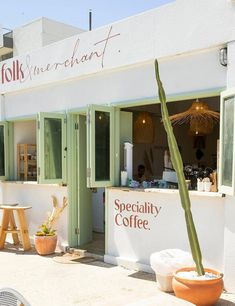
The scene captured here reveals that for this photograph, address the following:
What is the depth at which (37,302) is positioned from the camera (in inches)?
181

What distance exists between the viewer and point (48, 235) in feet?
22.6

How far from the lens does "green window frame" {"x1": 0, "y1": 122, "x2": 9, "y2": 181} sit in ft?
28.0

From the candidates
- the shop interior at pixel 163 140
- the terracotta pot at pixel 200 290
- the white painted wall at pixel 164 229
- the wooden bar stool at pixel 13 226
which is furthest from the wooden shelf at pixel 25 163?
the terracotta pot at pixel 200 290

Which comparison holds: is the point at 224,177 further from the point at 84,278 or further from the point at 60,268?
the point at 60,268

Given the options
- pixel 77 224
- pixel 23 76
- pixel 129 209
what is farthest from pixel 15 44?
pixel 129 209

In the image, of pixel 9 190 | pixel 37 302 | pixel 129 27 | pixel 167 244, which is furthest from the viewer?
pixel 9 190

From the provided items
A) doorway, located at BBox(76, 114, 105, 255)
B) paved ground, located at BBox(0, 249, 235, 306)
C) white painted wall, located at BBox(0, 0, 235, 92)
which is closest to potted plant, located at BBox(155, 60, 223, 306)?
paved ground, located at BBox(0, 249, 235, 306)

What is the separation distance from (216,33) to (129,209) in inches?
111

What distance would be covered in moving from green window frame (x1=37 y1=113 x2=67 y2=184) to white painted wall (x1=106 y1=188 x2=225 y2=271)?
1.25 metres

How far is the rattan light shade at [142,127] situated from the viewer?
27.7ft

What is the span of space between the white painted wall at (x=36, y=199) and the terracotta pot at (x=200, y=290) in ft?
11.3

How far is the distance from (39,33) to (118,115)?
11.1 metres

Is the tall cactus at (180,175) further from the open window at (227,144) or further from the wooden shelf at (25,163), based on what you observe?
the wooden shelf at (25,163)

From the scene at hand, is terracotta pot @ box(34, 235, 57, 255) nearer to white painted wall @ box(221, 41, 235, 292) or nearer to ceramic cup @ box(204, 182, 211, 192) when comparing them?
ceramic cup @ box(204, 182, 211, 192)
